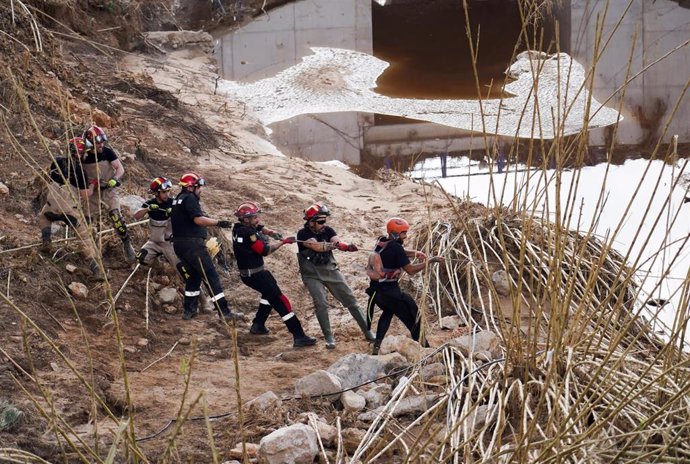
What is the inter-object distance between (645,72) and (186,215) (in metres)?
13.5

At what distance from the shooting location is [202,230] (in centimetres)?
909

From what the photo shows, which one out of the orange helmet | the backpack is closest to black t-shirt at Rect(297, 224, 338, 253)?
the backpack

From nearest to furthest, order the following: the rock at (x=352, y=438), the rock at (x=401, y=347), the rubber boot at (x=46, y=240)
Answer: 1. the rock at (x=352, y=438)
2. the rock at (x=401, y=347)
3. the rubber boot at (x=46, y=240)

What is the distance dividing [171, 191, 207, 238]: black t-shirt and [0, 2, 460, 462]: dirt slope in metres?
0.91

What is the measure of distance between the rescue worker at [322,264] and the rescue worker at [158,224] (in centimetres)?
150

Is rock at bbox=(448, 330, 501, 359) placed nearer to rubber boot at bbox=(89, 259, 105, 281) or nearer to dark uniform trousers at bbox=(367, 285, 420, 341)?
dark uniform trousers at bbox=(367, 285, 420, 341)

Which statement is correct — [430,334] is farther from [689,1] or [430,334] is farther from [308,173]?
[689,1]

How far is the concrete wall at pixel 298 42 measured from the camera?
1820 centimetres

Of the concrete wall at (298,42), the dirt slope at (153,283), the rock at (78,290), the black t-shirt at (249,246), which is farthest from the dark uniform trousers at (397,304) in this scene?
the concrete wall at (298,42)

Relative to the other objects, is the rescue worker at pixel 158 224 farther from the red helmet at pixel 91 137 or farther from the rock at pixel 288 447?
the rock at pixel 288 447

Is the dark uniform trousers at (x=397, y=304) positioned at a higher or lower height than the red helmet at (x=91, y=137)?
lower

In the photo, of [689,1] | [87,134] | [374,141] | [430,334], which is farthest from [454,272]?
[689,1]

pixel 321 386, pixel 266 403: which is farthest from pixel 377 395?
pixel 266 403

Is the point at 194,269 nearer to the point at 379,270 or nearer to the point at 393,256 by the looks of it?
the point at 379,270
